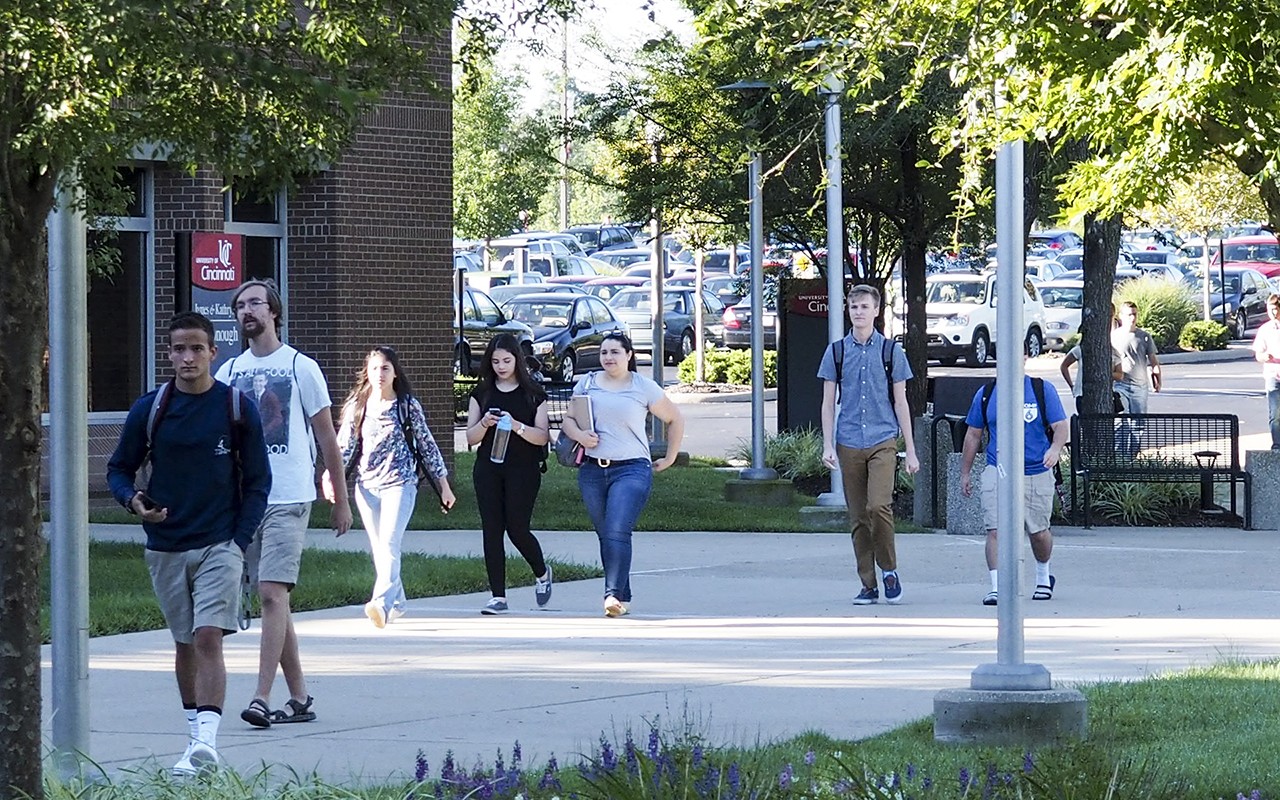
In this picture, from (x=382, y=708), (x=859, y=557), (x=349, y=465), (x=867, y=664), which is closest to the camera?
(x=382, y=708)

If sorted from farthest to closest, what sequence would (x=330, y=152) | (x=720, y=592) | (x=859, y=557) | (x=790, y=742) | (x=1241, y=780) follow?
Answer: (x=720, y=592) < (x=859, y=557) < (x=790, y=742) < (x=1241, y=780) < (x=330, y=152)

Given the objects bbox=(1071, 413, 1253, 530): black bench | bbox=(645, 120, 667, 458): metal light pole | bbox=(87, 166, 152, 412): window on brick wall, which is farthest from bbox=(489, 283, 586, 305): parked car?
bbox=(1071, 413, 1253, 530): black bench

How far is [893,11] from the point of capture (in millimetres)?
7875

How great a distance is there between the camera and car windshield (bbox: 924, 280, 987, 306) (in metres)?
40.7

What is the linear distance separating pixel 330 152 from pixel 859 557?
717cm

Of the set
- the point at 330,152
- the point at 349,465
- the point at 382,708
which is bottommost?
the point at 382,708

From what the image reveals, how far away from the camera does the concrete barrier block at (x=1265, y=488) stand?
1711cm

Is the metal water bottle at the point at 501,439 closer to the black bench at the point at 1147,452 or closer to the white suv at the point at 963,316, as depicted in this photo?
the black bench at the point at 1147,452

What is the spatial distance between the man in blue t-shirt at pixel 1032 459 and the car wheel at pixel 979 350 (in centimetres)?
2811

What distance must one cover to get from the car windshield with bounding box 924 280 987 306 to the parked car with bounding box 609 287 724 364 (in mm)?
4820

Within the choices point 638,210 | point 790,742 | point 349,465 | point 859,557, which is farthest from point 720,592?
point 638,210

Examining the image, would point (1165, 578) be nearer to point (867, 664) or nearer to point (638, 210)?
point (867, 664)

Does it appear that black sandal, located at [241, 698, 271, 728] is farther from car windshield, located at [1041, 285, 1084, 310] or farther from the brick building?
car windshield, located at [1041, 285, 1084, 310]

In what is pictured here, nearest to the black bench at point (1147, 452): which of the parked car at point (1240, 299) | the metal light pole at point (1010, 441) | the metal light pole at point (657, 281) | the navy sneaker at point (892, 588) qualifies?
the metal light pole at point (657, 281)
